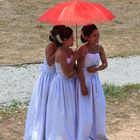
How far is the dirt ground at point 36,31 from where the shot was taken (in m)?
8.95

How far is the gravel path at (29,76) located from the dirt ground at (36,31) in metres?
0.37

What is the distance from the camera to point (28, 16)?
11.8 metres

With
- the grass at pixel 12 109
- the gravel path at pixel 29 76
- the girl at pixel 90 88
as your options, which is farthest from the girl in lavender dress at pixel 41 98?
the gravel path at pixel 29 76

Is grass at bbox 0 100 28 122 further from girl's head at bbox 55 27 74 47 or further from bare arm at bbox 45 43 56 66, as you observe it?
girl's head at bbox 55 27 74 47

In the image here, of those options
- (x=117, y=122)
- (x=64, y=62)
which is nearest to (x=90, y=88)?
(x=64, y=62)

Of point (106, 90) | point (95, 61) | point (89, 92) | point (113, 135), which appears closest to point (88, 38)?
point (95, 61)

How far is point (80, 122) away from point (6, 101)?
6.59 feet

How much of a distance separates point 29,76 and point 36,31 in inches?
115

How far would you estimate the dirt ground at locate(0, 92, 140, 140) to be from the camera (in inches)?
230

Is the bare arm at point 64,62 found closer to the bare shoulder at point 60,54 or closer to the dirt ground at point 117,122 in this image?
the bare shoulder at point 60,54

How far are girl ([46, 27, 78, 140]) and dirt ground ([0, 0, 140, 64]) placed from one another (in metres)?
3.55

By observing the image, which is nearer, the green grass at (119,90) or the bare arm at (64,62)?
the bare arm at (64,62)

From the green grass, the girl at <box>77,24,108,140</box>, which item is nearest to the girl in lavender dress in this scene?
the girl at <box>77,24,108,140</box>

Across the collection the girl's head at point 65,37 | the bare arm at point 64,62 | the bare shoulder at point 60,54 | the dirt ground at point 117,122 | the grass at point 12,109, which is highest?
the girl's head at point 65,37
